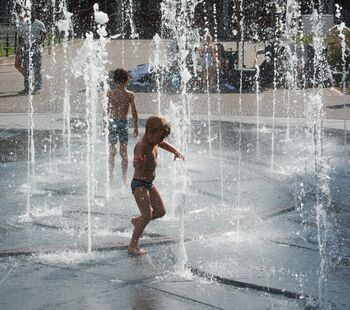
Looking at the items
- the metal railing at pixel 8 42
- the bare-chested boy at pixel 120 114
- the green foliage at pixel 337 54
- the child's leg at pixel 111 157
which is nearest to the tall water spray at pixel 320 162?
the green foliage at pixel 337 54

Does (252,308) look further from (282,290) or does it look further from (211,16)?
(211,16)

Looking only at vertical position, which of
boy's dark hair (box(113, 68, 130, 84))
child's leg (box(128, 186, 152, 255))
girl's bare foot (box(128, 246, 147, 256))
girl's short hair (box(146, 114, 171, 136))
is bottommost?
girl's bare foot (box(128, 246, 147, 256))

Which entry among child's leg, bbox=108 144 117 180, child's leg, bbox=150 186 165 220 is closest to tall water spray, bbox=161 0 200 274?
child's leg, bbox=150 186 165 220

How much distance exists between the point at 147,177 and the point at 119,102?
2.69 m

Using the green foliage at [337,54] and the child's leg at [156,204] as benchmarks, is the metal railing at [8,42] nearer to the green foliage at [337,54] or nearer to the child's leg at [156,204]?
the green foliage at [337,54]

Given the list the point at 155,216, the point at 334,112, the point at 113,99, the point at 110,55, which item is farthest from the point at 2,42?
the point at 155,216

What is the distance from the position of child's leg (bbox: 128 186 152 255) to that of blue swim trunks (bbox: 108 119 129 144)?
2705mm

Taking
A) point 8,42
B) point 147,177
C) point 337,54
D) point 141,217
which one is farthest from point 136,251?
point 8,42

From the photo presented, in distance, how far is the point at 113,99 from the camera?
8922 millimetres

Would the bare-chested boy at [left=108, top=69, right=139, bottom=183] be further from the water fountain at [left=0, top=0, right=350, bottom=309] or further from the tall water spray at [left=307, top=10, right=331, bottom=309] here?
the tall water spray at [left=307, top=10, right=331, bottom=309]

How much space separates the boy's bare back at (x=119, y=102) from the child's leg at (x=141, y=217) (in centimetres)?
264

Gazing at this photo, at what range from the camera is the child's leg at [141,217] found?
621cm

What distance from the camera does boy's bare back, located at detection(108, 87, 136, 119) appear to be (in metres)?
8.90

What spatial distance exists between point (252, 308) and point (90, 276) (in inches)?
48.7
